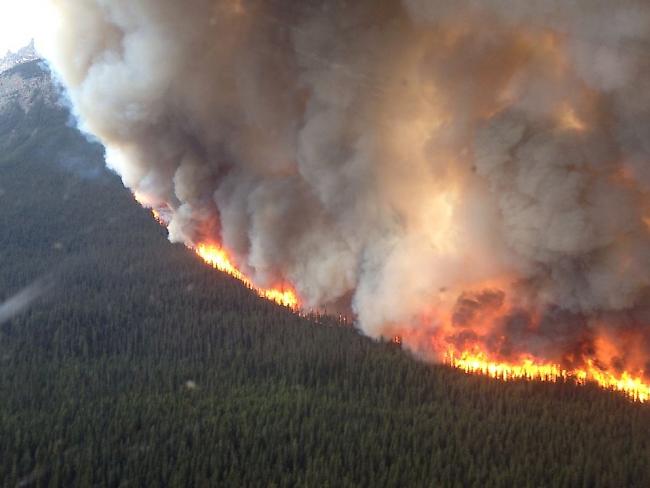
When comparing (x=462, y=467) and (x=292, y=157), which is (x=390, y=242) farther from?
(x=462, y=467)

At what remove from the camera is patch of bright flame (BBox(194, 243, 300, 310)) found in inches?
3083

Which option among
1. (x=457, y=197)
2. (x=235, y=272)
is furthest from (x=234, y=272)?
(x=457, y=197)

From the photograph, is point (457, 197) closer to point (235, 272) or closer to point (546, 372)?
point (546, 372)

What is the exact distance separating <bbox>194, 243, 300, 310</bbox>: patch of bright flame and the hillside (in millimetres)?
3205

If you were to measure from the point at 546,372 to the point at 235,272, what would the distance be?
4935cm

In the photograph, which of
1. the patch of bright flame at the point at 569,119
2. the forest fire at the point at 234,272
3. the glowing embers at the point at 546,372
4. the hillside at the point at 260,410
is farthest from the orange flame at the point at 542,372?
the forest fire at the point at 234,272

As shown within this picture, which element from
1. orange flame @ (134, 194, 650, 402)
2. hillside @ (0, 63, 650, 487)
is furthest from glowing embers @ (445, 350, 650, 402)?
hillside @ (0, 63, 650, 487)

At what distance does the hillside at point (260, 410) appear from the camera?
3675cm

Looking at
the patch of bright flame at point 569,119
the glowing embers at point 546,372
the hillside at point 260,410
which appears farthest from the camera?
the glowing embers at point 546,372

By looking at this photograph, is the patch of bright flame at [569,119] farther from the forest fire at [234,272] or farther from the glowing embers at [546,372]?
the forest fire at [234,272]

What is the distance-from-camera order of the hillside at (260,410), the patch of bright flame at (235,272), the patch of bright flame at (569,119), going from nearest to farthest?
1. the hillside at (260,410)
2. the patch of bright flame at (569,119)
3. the patch of bright flame at (235,272)

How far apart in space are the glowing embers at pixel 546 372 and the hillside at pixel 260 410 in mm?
2062

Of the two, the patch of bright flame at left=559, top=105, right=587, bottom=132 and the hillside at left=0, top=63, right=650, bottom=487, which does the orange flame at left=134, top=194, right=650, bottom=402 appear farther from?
the patch of bright flame at left=559, top=105, right=587, bottom=132

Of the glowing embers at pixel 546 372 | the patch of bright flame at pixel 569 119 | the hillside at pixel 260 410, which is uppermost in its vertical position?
the patch of bright flame at pixel 569 119
